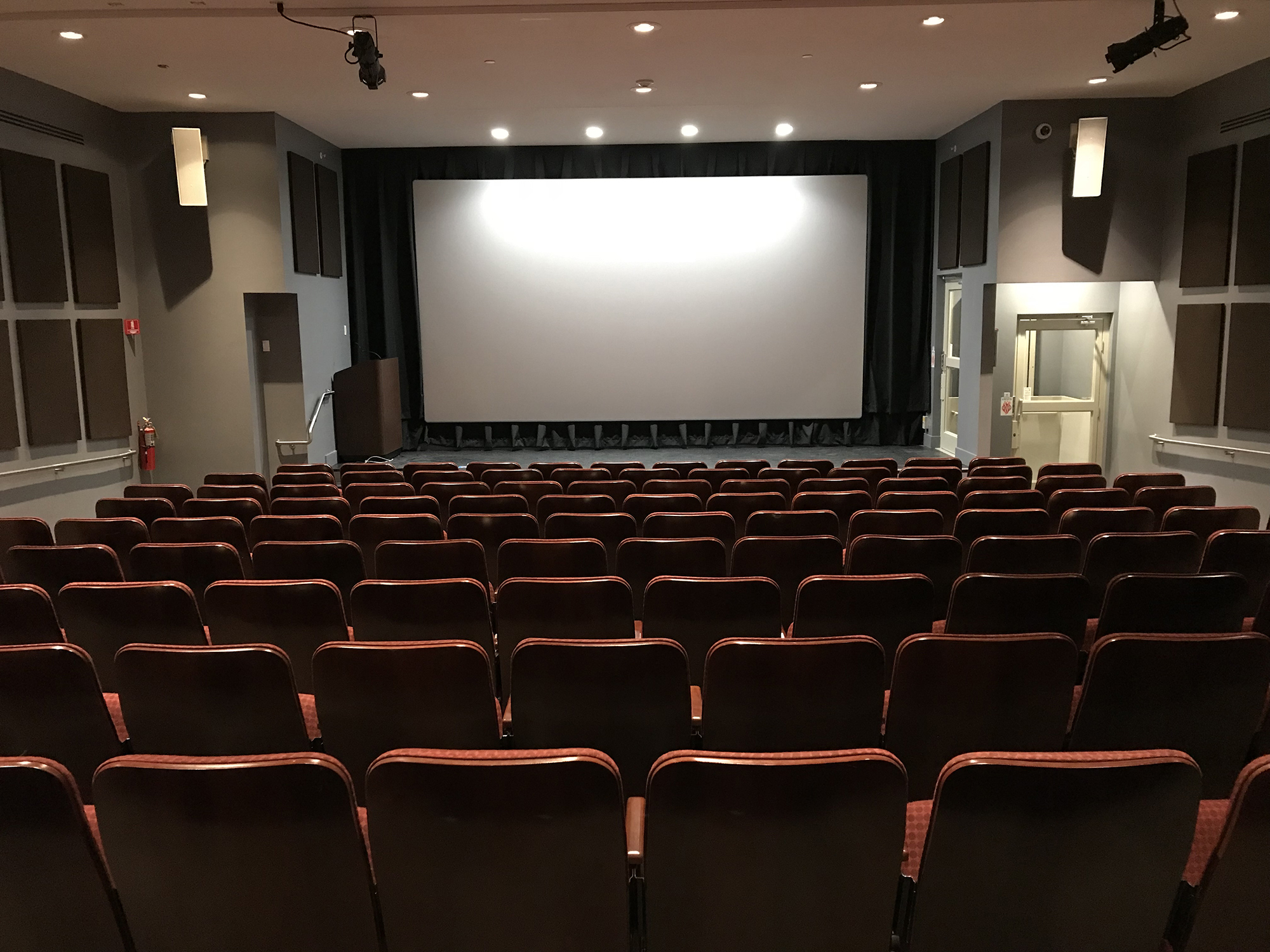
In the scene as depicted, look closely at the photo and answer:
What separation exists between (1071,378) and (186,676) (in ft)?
32.8

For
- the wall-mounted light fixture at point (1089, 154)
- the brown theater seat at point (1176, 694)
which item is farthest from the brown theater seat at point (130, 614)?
the wall-mounted light fixture at point (1089, 154)

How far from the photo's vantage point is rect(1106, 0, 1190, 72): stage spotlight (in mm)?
5488

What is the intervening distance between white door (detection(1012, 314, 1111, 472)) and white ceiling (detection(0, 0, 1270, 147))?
2.39m

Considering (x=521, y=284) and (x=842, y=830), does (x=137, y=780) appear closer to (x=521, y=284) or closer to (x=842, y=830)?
(x=842, y=830)

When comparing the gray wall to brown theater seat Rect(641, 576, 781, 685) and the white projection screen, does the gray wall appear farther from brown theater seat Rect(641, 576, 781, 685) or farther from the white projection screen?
brown theater seat Rect(641, 576, 781, 685)

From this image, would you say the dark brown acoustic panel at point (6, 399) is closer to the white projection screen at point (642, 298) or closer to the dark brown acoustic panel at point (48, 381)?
the dark brown acoustic panel at point (48, 381)

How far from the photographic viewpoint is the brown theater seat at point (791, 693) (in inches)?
85.9

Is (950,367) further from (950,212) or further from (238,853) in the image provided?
(238,853)

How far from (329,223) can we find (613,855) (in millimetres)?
10550

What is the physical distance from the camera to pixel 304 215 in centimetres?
975

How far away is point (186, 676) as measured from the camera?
2186 millimetres

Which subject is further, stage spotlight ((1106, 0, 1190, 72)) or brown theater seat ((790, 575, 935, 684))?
stage spotlight ((1106, 0, 1190, 72))

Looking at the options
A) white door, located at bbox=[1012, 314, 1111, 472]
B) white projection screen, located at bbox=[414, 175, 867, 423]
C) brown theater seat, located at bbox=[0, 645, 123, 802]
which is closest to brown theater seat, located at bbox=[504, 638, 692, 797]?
brown theater seat, located at bbox=[0, 645, 123, 802]

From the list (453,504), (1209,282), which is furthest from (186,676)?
(1209,282)
